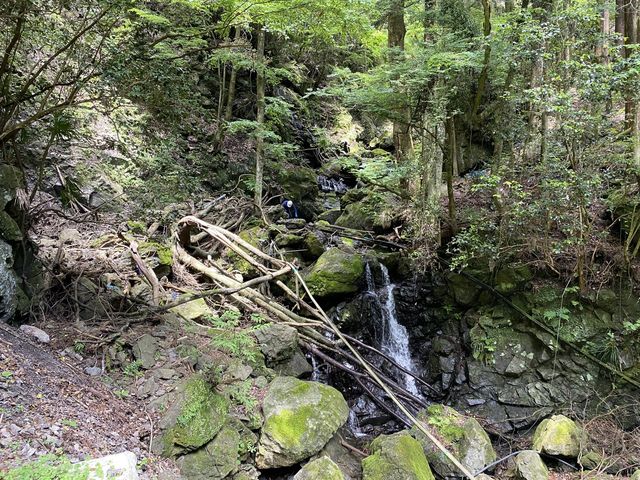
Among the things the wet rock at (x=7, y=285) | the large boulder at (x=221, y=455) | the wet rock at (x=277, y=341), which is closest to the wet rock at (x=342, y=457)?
the large boulder at (x=221, y=455)

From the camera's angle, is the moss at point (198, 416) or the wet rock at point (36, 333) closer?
the moss at point (198, 416)

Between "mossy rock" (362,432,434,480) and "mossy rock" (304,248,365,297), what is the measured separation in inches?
161

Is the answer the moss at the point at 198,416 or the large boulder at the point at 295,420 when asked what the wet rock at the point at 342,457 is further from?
the moss at the point at 198,416

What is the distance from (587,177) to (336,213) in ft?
30.0

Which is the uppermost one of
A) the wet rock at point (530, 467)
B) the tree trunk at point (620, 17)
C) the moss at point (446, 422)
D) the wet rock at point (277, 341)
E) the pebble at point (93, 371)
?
the tree trunk at point (620, 17)

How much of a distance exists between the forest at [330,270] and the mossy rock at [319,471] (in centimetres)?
3

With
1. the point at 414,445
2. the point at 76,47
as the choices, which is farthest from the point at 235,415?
the point at 76,47

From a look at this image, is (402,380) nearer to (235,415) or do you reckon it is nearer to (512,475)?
(512,475)

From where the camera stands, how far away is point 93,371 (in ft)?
15.6

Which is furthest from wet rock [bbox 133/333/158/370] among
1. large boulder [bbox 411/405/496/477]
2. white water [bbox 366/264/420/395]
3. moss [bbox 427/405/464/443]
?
white water [bbox 366/264/420/395]

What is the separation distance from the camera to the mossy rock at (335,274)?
30.6 ft

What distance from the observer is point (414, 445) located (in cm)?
561

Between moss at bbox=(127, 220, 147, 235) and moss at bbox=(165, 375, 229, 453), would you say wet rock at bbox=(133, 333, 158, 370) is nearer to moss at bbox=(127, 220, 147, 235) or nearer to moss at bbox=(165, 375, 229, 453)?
moss at bbox=(165, 375, 229, 453)

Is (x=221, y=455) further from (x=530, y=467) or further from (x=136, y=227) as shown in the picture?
(x=136, y=227)
